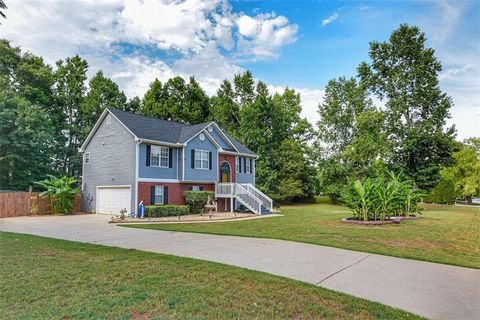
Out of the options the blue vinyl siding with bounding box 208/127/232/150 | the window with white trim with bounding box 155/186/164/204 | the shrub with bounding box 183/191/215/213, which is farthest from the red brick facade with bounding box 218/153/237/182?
the window with white trim with bounding box 155/186/164/204

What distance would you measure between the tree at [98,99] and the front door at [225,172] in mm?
16726

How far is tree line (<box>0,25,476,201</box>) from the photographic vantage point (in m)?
32.0

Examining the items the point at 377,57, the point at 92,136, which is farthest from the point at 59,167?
the point at 377,57

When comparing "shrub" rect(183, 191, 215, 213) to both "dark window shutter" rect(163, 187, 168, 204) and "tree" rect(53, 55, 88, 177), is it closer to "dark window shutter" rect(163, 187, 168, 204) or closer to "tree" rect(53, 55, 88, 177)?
"dark window shutter" rect(163, 187, 168, 204)

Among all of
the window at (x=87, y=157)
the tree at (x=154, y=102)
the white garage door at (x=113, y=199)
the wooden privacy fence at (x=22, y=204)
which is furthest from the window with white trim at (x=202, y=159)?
the tree at (x=154, y=102)

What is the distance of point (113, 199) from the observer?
67.0 feet

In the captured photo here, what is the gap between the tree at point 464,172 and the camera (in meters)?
32.4

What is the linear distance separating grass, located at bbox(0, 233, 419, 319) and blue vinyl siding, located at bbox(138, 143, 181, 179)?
12730 millimetres

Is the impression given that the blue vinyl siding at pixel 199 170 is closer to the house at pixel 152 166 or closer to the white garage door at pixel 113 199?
the house at pixel 152 166

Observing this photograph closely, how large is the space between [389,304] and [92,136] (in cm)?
2290

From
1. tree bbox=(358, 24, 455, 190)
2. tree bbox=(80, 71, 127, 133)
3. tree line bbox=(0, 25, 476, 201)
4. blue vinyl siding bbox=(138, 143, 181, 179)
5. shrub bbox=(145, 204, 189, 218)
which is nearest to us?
shrub bbox=(145, 204, 189, 218)

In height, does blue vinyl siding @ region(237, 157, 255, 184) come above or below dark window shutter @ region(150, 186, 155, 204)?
above

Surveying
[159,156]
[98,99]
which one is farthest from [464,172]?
[98,99]

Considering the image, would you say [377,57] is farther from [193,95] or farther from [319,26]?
→ [319,26]
